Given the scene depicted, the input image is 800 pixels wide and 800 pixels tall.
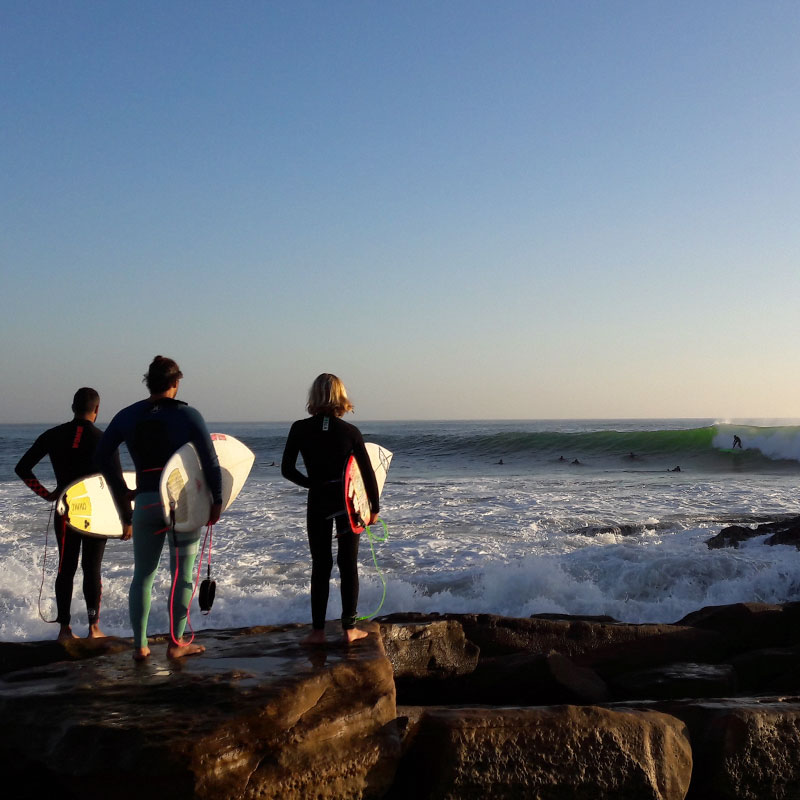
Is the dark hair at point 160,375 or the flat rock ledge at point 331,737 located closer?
the flat rock ledge at point 331,737

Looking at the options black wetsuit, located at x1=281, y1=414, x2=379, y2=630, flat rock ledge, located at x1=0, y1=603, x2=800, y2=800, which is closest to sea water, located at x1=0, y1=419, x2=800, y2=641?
black wetsuit, located at x1=281, y1=414, x2=379, y2=630

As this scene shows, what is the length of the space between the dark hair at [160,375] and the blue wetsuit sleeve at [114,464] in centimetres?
26

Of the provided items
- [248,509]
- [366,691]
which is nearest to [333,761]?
[366,691]

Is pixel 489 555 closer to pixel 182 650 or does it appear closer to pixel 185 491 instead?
pixel 182 650

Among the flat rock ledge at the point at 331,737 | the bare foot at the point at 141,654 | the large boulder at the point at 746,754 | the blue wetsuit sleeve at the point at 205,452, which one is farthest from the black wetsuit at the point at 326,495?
the large boulder at the point at 746,754

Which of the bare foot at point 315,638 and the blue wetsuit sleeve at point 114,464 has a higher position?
the blue wetsuit sleeve at point 114,464

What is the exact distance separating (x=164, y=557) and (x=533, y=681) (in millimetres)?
7078

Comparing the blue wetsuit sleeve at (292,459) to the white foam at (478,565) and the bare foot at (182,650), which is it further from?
the white foam at (478,565)

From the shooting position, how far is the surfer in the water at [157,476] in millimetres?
3775

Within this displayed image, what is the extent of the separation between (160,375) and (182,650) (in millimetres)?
1421

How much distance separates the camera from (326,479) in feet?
13.5

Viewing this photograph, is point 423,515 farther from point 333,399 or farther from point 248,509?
point 333,399

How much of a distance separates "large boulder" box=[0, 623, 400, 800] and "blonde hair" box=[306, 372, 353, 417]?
4.31 feet

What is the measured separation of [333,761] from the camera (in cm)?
293
